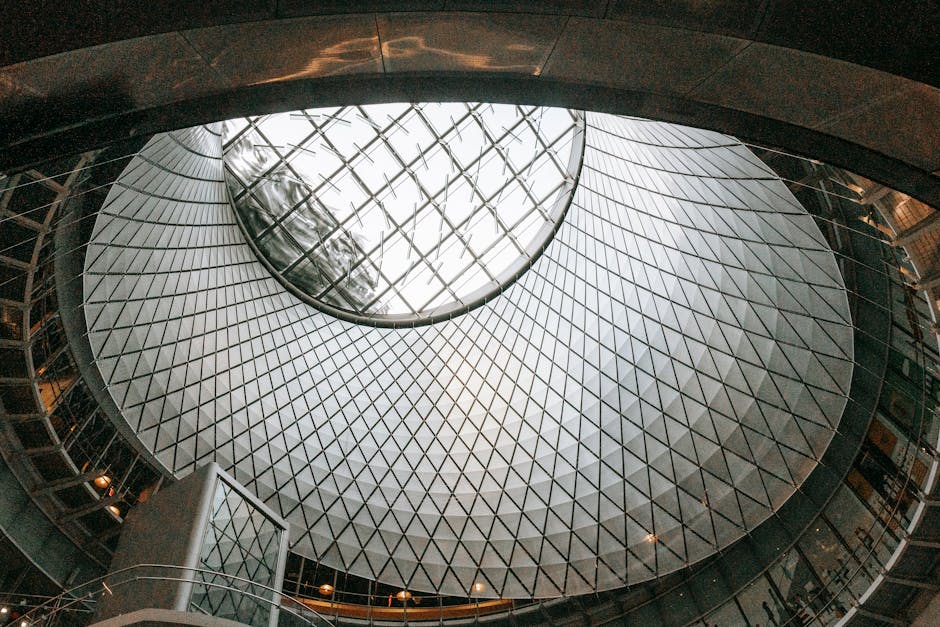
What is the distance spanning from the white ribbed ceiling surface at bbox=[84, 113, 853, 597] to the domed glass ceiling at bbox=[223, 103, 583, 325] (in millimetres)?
1609

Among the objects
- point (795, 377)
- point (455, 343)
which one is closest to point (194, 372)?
point (455, 343)

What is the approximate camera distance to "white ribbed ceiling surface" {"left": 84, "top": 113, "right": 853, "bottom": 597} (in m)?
27.9

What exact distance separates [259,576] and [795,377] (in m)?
24.5

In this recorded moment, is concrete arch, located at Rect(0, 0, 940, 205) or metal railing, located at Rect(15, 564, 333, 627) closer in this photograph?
concrete arch, located at Rect(0, 0, 940, 205)

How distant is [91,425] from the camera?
29750 millimetres

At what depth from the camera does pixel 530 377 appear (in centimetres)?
3822

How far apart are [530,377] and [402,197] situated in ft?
47.9

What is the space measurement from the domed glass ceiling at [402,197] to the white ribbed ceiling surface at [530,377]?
1.61m

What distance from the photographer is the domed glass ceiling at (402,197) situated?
37.4 meters

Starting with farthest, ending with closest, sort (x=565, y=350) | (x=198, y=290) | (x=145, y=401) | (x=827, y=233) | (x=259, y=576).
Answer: (x=565, y=350) → (x=198, y=290) → (x=145, y=401) → (x=827, y=233) → (x=259, y=576)

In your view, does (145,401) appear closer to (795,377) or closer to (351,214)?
(351,214)

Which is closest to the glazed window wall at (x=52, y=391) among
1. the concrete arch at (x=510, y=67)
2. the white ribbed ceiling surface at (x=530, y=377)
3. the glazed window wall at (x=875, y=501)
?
the white ribbed ceiling surface at (x=530, y=377)

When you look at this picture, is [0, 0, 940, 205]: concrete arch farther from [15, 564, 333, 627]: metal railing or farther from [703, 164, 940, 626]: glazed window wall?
[703, 164, 940, 626]: glazed window wall

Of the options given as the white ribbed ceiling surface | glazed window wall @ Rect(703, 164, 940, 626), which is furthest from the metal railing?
glazed window wall @ Rect(703, 164, 940, 626)
